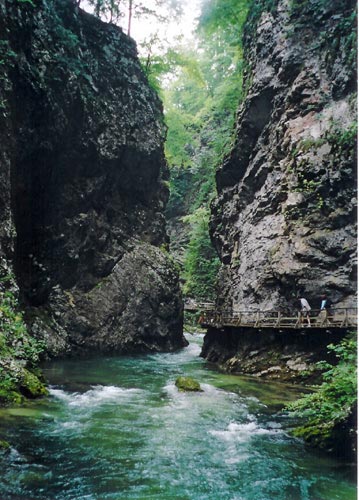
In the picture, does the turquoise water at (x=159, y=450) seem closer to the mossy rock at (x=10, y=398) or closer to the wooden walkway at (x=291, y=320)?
the mossy rock at (x=10, y=398)

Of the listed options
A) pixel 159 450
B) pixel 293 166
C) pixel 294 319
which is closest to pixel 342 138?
pixel 293 166

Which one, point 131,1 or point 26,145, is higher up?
point 131,1

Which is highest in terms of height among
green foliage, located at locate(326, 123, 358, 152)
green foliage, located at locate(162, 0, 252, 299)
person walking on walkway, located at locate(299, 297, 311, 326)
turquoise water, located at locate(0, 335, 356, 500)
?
green foliage, located at locate(162, 0, 252, 299)

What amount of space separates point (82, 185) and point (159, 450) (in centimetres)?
1827

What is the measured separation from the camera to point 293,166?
1998cm

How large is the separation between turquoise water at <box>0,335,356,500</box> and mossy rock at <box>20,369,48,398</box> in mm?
403

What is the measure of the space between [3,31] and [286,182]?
548 inches

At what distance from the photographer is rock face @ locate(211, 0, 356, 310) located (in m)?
17.5

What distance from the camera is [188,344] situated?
99.9ft

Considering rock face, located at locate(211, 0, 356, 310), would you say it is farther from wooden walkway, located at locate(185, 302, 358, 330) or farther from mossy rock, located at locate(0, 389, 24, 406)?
mossy rock, located at locate(0, 389, 24, 406)

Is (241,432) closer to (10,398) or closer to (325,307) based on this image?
(10,398)

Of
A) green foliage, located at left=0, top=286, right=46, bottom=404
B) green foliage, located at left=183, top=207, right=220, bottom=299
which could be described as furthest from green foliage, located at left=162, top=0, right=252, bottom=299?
green foliage, located at left=0, top=286, right=46, bottom=404

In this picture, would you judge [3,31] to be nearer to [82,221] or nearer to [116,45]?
[82,221]

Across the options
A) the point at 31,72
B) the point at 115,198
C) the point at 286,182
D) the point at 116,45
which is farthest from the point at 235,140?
the point at 31,72
